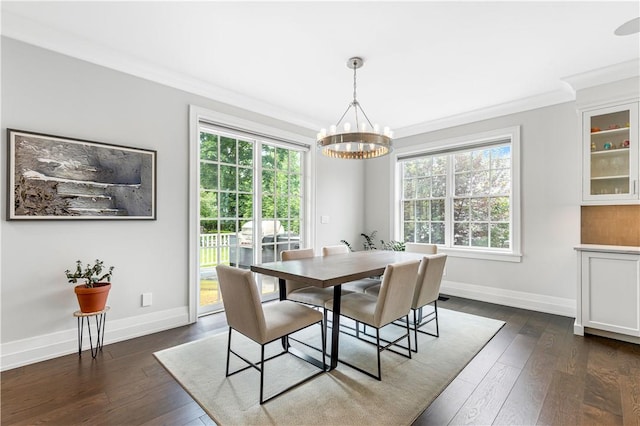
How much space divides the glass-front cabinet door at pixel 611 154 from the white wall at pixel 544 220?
116mm

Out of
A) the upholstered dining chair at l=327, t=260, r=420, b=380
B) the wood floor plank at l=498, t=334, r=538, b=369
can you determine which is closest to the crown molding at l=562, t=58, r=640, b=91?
the wood floor plank at l=498, t=334, r=538, b=369

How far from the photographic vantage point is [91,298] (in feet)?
8.13

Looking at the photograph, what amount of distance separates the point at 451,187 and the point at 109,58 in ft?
14.7

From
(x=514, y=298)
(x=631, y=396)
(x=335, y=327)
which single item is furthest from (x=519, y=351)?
(x=335, y=327)

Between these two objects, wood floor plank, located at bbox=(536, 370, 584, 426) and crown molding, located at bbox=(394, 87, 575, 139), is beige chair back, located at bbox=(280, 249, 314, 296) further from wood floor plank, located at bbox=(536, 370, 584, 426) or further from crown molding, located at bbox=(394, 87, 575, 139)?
crown molding, located at bbox=(394, 87, 575, 139)

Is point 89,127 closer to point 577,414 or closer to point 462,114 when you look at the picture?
point 577,414

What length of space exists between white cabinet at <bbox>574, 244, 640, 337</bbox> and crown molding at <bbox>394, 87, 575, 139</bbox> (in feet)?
6.00

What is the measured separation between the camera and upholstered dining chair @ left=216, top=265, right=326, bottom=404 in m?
1.87

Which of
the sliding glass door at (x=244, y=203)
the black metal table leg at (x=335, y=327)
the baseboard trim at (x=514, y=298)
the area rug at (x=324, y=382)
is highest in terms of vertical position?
the sliding glass door at (x=244, y=203)

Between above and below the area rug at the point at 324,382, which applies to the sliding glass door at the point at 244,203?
above

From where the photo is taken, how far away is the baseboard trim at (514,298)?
363cm

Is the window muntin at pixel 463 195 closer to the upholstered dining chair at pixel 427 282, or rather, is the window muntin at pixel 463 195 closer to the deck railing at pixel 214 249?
the upholstered dining chair at pixel 427 282

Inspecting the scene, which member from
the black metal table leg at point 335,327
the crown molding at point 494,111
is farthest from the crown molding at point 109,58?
the black metal table leg at point 335,327

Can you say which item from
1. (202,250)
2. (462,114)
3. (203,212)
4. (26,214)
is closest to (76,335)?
(26,214)
